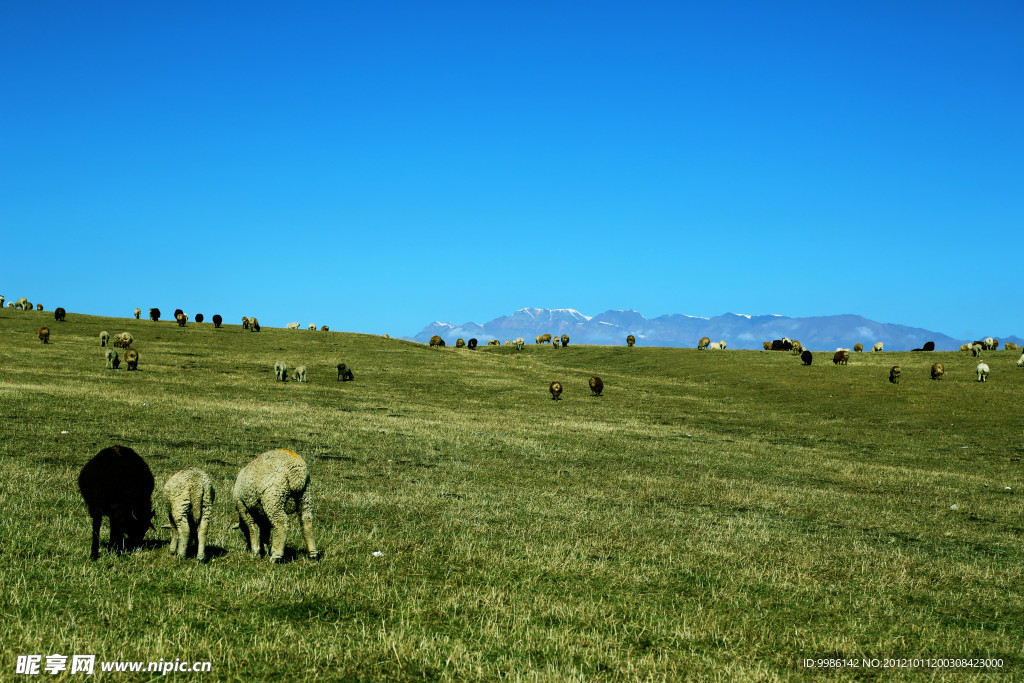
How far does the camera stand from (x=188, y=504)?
32.1 feet

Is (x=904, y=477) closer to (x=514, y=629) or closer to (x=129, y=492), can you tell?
(x=514, y=629)

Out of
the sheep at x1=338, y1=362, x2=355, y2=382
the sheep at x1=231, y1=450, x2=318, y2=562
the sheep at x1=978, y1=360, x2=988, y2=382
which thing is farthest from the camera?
the sheep at x1=978, y1=360, x2=988, y2=382

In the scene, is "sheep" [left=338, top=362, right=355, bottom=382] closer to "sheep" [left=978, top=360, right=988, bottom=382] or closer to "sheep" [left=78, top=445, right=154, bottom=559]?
"sheep" [left=78, top=445, right=154, bottom=559]

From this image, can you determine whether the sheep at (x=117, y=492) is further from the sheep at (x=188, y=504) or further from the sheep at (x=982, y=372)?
the sheep at (x=982, y=372)

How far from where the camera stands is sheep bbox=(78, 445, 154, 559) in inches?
382

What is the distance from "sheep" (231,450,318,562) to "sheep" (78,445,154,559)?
54.8 inches

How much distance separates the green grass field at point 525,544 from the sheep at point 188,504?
37 centimetres

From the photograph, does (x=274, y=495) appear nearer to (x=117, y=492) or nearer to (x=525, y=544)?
(x=117, y=492)

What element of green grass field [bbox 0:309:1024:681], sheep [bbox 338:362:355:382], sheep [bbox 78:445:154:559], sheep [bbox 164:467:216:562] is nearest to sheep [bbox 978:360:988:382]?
green grass field [bbox 0:309:1024:681]

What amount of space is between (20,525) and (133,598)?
4.98 metres

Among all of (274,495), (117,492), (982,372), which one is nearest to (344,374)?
(117,492)

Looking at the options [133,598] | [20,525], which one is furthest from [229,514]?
[133,598]

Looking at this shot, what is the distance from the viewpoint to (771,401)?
53.0m

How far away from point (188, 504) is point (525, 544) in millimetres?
5874
